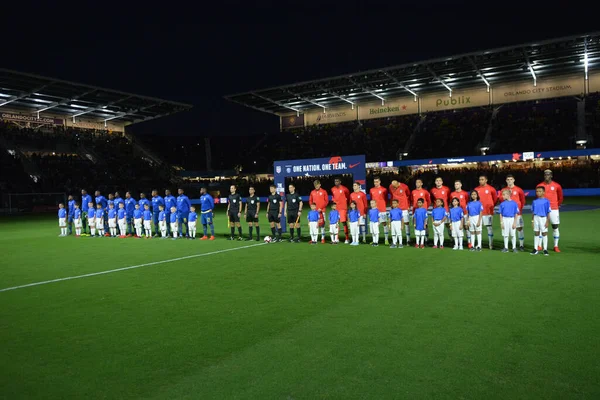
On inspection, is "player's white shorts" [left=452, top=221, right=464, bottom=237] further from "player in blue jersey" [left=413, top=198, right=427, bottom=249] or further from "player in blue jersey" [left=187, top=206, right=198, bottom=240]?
"player in blue jersey" [left=187, top=206, right=198, bottom=240]

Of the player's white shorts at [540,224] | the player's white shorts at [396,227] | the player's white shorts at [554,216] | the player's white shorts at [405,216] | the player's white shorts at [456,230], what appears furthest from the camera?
the player's white shorts at [405,216]

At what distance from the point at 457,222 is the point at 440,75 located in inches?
1300

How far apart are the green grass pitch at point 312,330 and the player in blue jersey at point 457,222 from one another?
57.3 inches

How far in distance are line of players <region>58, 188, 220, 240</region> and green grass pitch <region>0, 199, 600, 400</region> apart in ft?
19.7

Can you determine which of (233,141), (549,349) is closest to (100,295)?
(549,349)

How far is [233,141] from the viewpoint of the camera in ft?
214

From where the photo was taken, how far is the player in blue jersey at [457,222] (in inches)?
475

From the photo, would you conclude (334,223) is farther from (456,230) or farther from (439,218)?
(456,230)

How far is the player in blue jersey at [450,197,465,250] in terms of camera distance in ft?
39.5

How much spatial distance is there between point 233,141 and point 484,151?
36852 millimetres

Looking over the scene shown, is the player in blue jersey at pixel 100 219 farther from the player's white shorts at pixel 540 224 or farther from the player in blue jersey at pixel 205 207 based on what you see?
the player's white shorts at pixel 540 224

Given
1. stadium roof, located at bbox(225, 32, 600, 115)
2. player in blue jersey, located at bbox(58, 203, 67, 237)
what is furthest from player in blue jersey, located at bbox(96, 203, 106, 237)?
stadium roof, located at bbox(225, 32, 600, 115)

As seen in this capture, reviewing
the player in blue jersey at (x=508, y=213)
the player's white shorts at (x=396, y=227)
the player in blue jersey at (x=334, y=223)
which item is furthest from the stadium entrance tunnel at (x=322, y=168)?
the player in blue jersey at (x=508, y=213)

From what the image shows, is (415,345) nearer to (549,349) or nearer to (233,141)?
(549,349)
